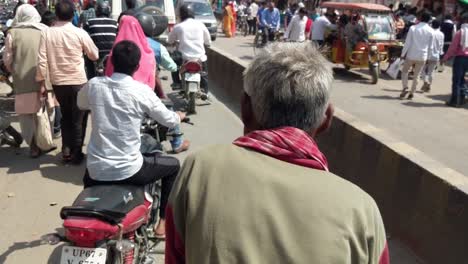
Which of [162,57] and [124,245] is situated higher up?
[162,57]

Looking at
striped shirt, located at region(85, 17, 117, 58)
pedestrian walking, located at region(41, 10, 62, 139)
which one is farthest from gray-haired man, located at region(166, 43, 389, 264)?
striped shirt, located at region(85, 17, 117, 58)

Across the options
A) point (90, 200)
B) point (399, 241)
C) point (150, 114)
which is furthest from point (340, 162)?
point (90, 200)

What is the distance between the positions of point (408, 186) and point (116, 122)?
222cm

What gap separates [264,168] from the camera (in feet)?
4.57

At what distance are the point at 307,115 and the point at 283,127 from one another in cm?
8

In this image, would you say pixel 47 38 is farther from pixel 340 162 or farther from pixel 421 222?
pixel 421 222

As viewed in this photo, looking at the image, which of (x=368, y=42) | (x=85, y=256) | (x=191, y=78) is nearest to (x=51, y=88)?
(x=191, y=78)

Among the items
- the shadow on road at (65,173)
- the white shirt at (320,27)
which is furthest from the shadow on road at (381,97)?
the shadow on road at (65,173)

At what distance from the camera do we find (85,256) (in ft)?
9.09

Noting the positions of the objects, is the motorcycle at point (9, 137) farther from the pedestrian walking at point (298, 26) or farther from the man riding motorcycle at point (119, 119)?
the pedestrian walking at point (298, 26)

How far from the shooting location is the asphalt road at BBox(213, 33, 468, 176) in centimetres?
774

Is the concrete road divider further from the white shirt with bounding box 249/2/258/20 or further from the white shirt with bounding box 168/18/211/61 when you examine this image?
the white shirt with bounding box 249/2/258/20

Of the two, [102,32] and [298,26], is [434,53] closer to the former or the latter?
[298,26]

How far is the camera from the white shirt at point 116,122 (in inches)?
134
